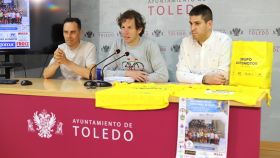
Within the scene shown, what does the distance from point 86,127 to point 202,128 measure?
0.61 m

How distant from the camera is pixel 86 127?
1.85 m

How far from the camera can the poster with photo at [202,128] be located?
1.58 m

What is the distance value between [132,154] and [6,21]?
1.90 meters

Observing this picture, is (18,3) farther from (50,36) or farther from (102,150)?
(102,150)

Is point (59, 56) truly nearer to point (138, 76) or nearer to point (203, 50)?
point (138, 76)

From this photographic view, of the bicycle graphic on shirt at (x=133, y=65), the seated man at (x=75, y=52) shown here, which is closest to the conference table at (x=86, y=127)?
the seated man at (x=75, y=52)

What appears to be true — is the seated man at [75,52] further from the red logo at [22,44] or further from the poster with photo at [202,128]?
the poster with photo at [202,128]

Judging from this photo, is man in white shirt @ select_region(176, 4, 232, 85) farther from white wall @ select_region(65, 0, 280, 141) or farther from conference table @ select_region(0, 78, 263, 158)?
conference table @ select_region(0, 78, 263, 158)

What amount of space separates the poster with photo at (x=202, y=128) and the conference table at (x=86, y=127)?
40 mm

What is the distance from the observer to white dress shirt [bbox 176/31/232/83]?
2.69 metres

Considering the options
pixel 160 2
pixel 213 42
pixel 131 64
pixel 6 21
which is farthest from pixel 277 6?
pixel 6 21

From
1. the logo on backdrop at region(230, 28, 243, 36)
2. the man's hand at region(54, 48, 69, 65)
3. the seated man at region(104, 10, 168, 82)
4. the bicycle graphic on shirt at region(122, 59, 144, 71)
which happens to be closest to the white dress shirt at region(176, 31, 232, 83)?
the seated man at region(104, 10, 168, 82)

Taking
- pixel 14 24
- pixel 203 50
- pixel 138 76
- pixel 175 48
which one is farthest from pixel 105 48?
pixel 203 50

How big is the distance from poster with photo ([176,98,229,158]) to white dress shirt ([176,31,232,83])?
39.3 inches
